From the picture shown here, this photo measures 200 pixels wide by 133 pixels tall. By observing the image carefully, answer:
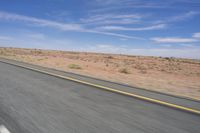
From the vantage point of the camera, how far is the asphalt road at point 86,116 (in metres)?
3.18

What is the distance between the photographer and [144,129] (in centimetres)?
322

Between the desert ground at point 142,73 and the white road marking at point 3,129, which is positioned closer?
the white road marking at point 3,129

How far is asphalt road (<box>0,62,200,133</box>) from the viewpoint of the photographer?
3.18m

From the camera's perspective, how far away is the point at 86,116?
3758 mm

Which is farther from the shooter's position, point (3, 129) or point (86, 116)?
point (86, 116)

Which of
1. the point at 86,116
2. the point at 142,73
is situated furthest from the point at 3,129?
the point at 142,73

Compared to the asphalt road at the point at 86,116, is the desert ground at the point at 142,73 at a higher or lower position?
lower

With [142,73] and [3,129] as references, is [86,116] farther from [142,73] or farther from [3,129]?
[142,73]

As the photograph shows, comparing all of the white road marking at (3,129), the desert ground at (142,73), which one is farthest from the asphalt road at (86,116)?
the desert ground at (142,73)

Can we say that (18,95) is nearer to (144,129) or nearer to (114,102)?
(114,102)

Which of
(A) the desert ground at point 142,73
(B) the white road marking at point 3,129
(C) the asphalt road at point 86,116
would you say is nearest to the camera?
(B) the white road marking at point 3,129

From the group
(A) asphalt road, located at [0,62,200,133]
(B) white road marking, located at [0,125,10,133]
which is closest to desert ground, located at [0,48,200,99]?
(A) asphalt road, located at [0,62,200,133]

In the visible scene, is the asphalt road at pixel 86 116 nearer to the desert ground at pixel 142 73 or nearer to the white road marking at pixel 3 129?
the white road marking at pixel 3 129

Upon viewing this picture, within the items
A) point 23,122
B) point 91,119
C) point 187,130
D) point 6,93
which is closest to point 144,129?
point 187,130
